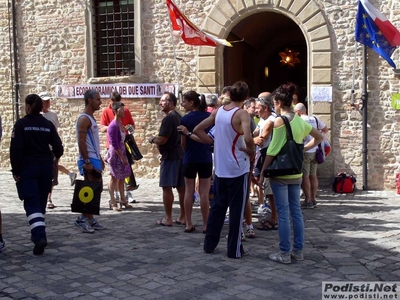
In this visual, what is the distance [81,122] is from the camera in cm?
774

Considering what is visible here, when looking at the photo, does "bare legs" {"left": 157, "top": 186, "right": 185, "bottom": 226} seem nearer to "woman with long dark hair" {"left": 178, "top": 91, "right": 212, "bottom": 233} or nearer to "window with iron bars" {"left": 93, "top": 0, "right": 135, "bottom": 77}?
"woman with long dark hair" {"left": 178, "top": 91, "right": 212, "bottom": 233}

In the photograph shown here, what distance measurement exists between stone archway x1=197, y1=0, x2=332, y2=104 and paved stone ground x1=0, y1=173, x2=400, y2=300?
399 centimetres

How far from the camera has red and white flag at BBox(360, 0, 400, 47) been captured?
1162 centimetres

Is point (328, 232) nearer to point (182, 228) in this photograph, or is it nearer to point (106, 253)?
point (182, 228)

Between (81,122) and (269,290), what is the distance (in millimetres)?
3406

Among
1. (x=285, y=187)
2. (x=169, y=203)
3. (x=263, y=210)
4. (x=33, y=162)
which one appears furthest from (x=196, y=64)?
(x=285, y=187)

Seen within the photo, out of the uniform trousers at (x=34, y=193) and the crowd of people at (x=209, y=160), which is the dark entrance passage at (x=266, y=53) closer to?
the crowd of people at (x=209, y=160)

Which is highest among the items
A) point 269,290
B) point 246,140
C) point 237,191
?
point 246,140

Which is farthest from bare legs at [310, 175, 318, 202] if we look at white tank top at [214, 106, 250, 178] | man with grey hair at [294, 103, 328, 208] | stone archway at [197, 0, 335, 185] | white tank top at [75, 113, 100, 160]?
white tank top at [75, 113, 100, 160]

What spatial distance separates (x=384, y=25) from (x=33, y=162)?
743 cm

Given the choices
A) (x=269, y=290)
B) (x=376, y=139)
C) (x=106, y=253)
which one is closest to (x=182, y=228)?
(x=106, y=253)

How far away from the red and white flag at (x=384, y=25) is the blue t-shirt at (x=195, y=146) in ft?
17.7

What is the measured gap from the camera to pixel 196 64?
13.7 meters

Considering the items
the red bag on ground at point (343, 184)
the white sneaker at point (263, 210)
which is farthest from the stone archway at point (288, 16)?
the white sneaker at point (263, 210)
